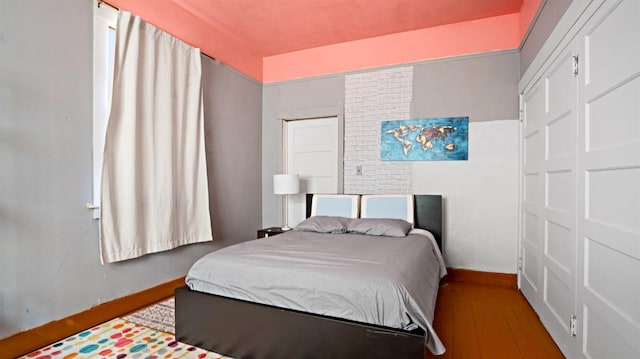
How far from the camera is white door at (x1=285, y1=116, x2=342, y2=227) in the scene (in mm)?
3991

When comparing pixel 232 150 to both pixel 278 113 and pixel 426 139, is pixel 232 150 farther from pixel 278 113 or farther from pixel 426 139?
pixel 426 139

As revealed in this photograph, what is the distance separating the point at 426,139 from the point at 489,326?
1987 mm

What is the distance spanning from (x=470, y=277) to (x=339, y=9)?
3.17m

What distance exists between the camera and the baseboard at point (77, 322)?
6.03 feet

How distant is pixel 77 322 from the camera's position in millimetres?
2139

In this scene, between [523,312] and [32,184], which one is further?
[523,312]

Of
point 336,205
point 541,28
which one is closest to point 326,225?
point 336,205

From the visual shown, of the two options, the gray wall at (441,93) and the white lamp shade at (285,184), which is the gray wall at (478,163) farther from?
the white lamp shade at (285,184)

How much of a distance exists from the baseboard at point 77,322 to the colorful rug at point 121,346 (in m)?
0.06

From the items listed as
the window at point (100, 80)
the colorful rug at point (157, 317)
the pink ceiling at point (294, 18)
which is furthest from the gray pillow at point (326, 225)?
the pink ceiling at point (294, 18)

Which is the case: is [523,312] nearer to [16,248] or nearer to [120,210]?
[120,210]

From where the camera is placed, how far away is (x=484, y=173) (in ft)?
10.7

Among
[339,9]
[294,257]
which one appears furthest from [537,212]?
[339,9]

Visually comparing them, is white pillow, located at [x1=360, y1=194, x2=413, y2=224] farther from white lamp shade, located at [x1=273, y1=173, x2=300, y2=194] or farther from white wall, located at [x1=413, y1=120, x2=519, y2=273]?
white lamp shade, located at [x1=273, y1=173, x2=300, y2=194]
